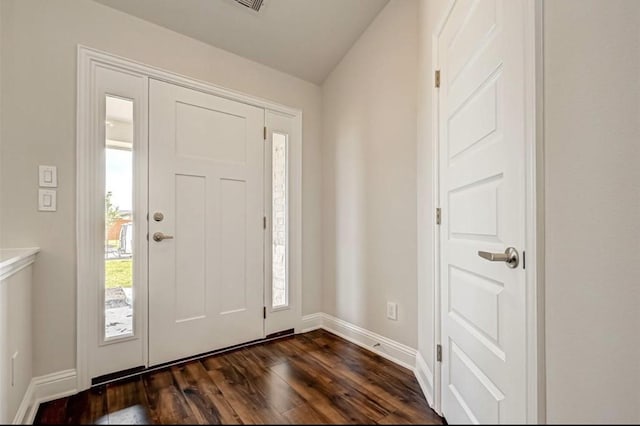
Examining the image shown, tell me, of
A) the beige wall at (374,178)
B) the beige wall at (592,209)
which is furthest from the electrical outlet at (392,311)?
the beige wall at (592,209)

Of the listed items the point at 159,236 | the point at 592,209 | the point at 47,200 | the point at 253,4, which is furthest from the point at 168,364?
the point at 253,4

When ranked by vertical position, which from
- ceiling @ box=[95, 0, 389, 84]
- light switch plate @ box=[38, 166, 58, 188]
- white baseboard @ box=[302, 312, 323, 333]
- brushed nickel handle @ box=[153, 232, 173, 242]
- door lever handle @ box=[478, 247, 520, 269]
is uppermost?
ceiling @ box=[95, 0, 389, 84]

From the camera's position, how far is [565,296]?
1.80 feet

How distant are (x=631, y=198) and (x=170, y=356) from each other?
233 cm

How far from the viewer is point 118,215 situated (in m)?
1.81

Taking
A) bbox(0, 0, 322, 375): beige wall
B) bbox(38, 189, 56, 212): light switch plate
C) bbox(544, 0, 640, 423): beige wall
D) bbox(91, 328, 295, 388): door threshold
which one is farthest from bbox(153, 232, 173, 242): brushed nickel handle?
bbox(544, 0, 640, 423): beige wall

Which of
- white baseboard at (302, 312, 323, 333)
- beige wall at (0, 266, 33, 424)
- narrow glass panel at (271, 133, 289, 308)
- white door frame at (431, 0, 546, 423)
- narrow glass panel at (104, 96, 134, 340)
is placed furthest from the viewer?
white baseboard at (302, 312, 323, 333)

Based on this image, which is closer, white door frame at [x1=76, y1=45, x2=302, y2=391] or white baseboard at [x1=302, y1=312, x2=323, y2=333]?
white door frame at [x1=76, y1=45, x2=302, y2=391]

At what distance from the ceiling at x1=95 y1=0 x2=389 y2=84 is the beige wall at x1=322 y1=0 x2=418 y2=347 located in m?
0.15

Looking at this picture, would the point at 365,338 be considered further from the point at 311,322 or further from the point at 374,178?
the point at 374,178

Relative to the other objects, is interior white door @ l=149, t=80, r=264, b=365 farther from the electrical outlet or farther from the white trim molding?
the white trim molding

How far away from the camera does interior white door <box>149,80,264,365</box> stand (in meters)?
1.95

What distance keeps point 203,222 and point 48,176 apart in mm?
857

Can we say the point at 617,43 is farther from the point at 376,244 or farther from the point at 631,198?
the point at 376,244
